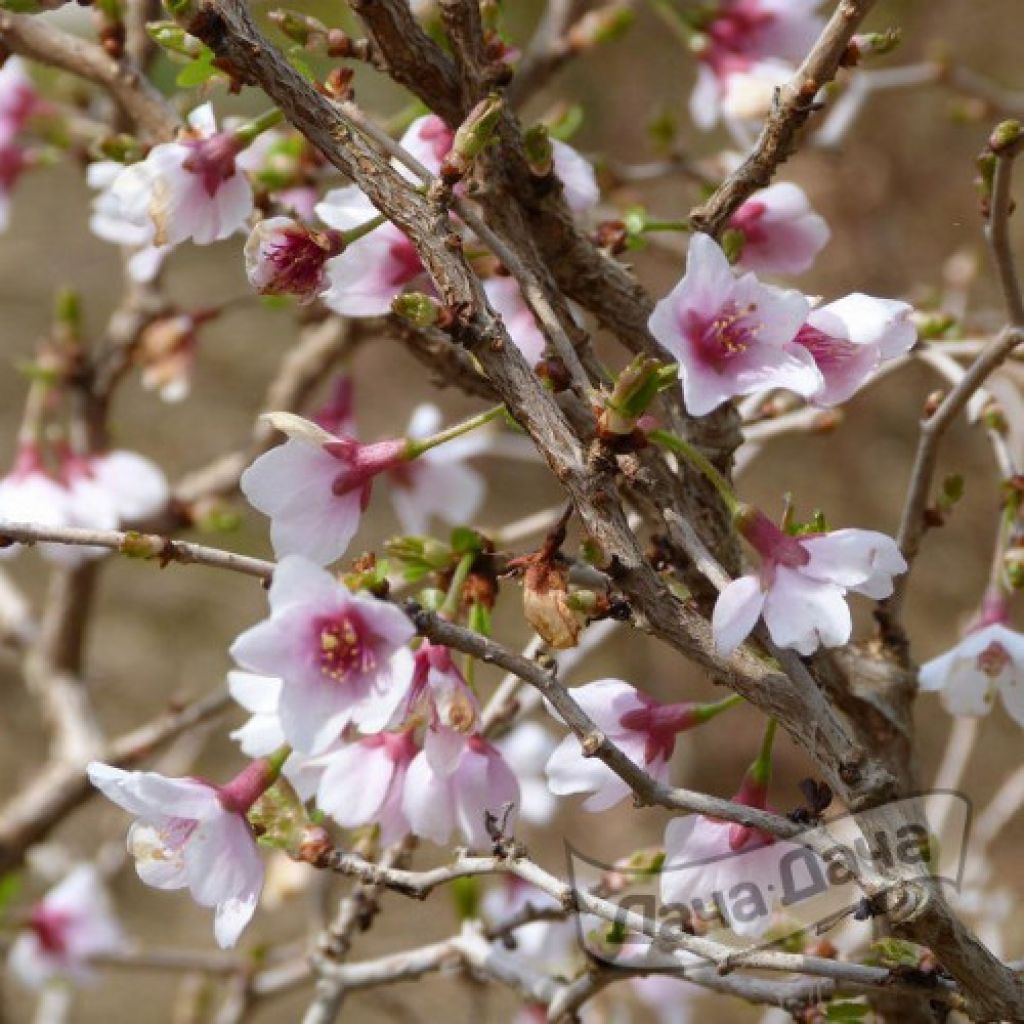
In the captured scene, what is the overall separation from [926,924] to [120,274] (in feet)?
11.4

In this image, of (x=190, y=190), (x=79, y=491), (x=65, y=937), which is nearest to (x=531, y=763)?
(x=79, y=491)

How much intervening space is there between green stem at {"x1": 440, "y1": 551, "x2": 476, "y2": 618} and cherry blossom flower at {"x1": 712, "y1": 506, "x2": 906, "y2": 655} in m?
0.19

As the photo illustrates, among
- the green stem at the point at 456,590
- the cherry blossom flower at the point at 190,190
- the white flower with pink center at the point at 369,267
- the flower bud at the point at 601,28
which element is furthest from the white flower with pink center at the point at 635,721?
the flower bud at the point at 601,28

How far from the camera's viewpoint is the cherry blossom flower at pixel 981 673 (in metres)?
1.10

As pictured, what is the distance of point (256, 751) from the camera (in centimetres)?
100

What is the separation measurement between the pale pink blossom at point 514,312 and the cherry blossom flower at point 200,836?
1.40 feet

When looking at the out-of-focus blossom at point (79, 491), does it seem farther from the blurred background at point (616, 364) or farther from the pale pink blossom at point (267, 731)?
the blurred background at point (616, 364)

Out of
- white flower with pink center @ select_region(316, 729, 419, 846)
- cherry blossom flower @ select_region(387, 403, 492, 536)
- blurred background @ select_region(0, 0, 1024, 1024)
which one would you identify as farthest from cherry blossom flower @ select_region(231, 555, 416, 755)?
blurred background @ select_region(0, 0, 1024, 1024)

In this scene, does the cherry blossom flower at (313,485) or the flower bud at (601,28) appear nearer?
the cherry blossom flower at (313,485)

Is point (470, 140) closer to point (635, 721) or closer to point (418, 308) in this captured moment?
point (418, 308)

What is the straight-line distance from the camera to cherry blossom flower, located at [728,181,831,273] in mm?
1142

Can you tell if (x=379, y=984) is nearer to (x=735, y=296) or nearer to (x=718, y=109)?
(x=735, y=296)

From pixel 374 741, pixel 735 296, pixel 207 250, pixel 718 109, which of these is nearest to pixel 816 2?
pixel 718 109

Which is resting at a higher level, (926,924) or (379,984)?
(926,924)
